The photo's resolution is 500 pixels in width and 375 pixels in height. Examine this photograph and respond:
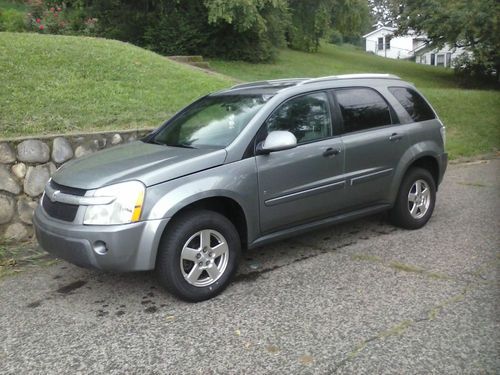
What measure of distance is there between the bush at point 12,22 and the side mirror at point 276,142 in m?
14.2

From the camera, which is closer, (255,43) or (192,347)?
(192,347)

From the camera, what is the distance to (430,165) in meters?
6.04

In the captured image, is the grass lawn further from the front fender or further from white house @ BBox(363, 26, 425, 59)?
white house @ BBox(363, 26, 425, 59)

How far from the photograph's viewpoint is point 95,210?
3.86m

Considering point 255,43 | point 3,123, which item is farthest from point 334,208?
point 255,43

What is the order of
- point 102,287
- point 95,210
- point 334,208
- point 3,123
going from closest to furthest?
point 95,210
point 102,287
point 334,208
point 3,123

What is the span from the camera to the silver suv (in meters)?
3.88

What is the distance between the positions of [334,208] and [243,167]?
3.80 feet

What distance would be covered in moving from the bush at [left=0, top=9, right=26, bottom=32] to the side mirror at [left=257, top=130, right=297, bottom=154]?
14.2 meters

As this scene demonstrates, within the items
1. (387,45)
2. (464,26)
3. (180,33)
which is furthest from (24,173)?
(387,45)

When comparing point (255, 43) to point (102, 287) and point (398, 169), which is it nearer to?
point (398, 169)

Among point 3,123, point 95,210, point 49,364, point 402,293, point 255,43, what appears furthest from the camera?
point 255,43

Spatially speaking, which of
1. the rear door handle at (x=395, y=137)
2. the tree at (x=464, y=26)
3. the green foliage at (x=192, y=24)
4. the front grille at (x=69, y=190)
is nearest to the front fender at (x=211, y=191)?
the front grille at (x=69, y=190)

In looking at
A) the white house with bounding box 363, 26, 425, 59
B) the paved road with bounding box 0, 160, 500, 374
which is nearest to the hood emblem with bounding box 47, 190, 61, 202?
the paved road with bounding box 0, 160, 500, 374
